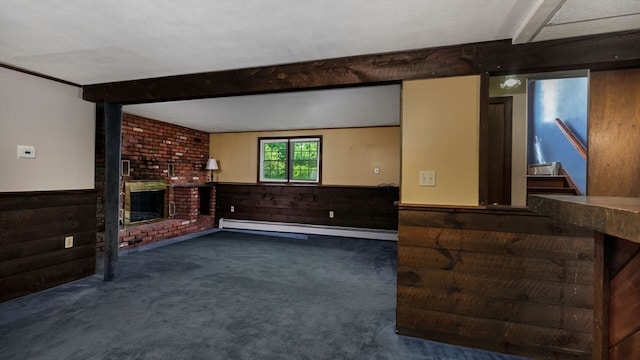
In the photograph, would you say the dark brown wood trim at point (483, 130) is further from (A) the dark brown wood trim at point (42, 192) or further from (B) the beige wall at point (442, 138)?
(A) the dark brown wood trim at point (42, 192)

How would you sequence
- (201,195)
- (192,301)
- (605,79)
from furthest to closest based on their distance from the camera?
(201,195) < (192,301) < (605,79)

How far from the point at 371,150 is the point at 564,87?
3403mm

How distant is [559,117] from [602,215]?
5604 mm

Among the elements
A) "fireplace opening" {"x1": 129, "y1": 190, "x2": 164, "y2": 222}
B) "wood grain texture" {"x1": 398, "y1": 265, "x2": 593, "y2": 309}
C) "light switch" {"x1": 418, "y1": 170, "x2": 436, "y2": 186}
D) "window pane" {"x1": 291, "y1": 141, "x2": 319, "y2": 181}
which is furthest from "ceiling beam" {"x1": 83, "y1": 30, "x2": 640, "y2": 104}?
"window pane" {"x1": 291, "y1": 141, "x2": 319, "y2": 181}

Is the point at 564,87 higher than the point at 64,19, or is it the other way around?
the point at 564,87

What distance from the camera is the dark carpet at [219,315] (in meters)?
2.02

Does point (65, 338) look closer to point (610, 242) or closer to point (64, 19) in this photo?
point (64, 19)

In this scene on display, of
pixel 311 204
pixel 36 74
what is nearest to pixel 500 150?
pixel 311 204

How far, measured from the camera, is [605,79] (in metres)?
2.04

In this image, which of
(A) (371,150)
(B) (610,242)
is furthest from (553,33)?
(A) (371,150)

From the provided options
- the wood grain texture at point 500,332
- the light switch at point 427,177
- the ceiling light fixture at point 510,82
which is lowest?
the wood grain texture at point 500,332

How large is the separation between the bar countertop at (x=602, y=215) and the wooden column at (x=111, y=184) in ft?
12.6

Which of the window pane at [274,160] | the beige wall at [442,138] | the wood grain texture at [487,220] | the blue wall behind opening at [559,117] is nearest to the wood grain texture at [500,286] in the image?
the wood grain texture at [487,220]

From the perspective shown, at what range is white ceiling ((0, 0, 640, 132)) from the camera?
168 centimetres
